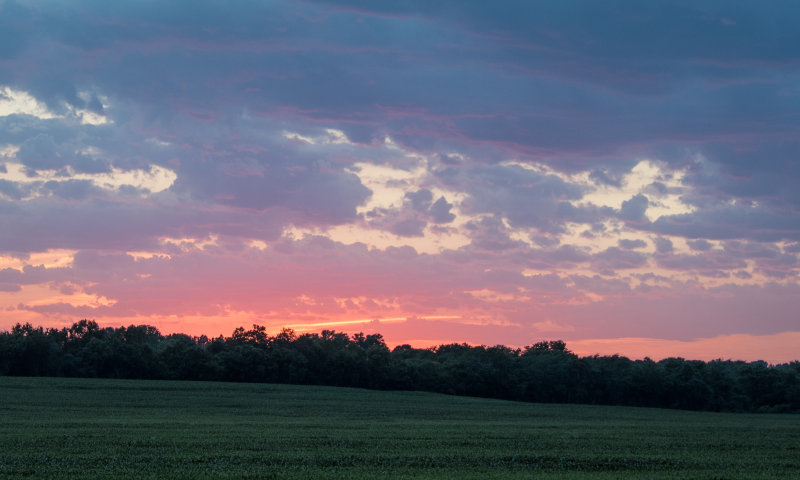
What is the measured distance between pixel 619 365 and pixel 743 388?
2023cm

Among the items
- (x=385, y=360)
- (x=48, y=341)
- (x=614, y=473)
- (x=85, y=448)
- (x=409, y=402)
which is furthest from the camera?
(x=385, y=360)

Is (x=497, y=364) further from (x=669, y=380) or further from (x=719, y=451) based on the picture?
(x=719, y=451)

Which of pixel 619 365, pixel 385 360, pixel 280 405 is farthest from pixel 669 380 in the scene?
pixel 280 405

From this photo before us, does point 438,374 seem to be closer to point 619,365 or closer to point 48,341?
point 619,365

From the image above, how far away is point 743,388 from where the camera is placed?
393ft

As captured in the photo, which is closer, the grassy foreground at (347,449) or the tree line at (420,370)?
the grassy foreground at (347,449)

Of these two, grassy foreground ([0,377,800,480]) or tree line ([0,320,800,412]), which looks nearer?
grassy foreground ([0,377,800,480])

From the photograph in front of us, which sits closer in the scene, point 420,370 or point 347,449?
point 347,449

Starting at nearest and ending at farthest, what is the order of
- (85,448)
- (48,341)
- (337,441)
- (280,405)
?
(85,448) < (337,441) < (280,405) < (48,341)

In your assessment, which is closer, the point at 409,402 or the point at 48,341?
the point at 409,402

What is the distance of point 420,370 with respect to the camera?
122 m

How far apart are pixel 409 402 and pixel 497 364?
46138mm

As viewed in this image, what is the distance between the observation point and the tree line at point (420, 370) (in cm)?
11475

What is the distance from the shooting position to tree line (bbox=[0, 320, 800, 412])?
115 metres
